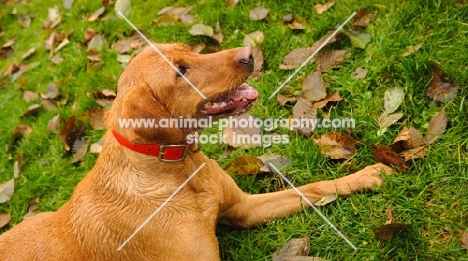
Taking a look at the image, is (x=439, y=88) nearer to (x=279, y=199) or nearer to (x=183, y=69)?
(x=279, y=199)

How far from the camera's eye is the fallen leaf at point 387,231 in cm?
315

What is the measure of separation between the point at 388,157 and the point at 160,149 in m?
1.64

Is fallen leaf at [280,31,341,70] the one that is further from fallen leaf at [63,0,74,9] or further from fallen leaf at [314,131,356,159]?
fallen leaf at [63,0,74,9]

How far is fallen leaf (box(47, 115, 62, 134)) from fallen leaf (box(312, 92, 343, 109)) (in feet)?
9.56

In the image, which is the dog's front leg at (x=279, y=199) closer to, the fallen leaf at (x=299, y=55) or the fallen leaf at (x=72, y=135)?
the fallen leaf at (x=299, y=55)

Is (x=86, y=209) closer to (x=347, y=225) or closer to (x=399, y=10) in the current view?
(x=347, y=225)

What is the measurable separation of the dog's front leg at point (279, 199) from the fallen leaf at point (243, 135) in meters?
0.64

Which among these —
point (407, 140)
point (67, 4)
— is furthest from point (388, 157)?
point (67, 4)

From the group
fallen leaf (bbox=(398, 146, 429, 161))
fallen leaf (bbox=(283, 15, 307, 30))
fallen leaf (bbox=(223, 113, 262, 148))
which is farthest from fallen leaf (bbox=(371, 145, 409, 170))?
fallen leaf (bbox=(283, 15, 307, 30))

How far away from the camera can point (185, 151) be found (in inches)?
136

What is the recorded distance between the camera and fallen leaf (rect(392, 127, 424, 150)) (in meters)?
3.65

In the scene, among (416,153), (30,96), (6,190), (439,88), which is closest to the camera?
(416,153)

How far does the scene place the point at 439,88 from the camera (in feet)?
12.6

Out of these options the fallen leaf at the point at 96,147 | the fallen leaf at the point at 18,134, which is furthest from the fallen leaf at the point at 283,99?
the fallen leaf at the point at 18,134
